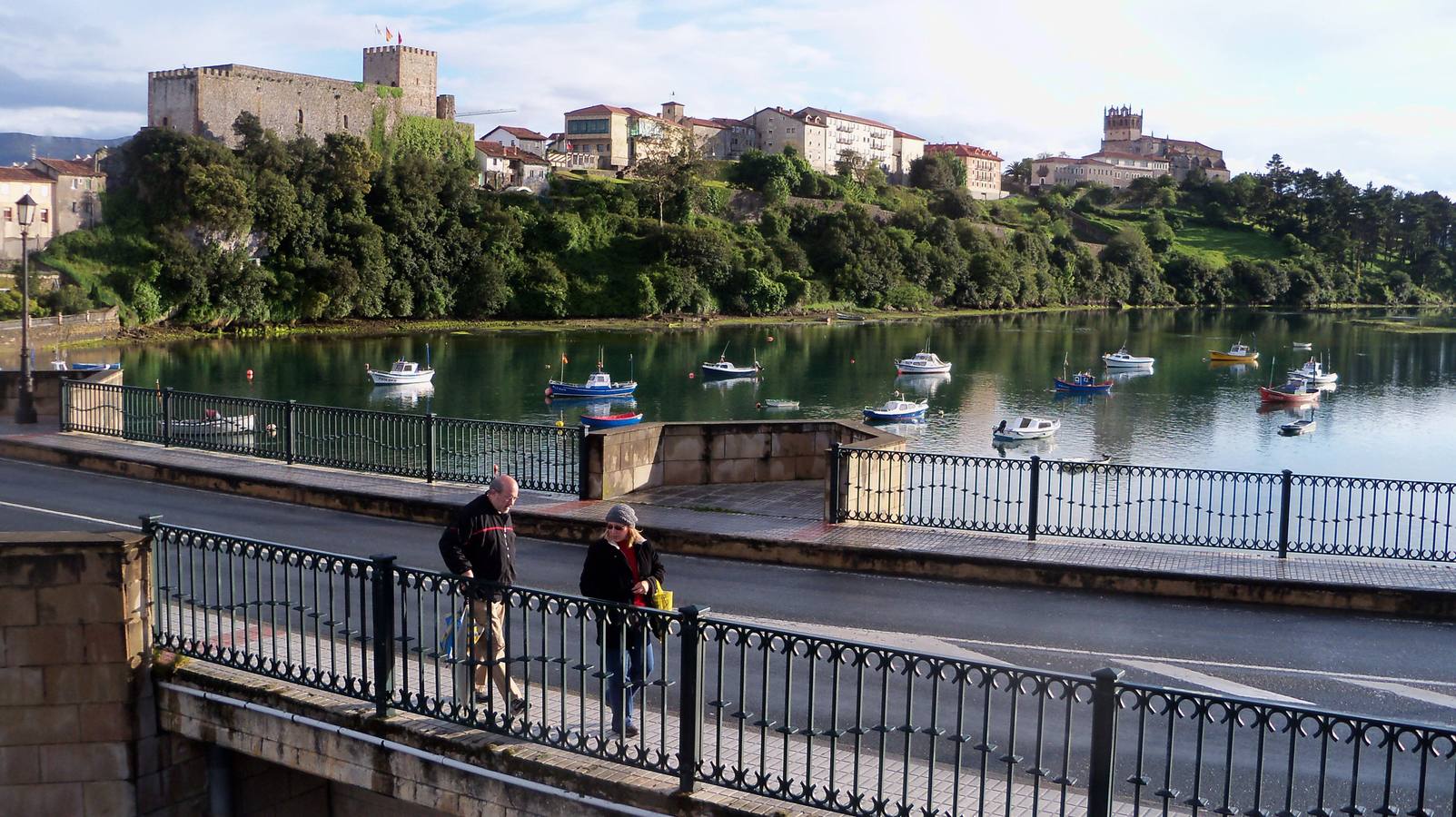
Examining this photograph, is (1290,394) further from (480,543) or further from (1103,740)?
(1103,740)

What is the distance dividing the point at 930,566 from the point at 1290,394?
196ft

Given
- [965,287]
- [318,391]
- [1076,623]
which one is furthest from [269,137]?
[1076,623]

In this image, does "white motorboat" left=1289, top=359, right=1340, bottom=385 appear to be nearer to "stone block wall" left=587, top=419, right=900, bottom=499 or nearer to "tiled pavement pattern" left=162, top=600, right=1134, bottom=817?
"stone block wall" left=587, top=419, right=900, bottom=499

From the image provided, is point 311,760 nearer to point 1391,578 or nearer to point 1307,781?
point 1307,781

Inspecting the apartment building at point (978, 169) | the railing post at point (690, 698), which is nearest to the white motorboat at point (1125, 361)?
the railing post at point (690, 698)

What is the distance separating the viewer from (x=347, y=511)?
16984mm

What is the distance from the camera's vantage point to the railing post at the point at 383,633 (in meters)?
7.71

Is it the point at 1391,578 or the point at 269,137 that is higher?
the point at 269,137

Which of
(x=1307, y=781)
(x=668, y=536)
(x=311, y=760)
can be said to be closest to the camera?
(x=1307, y=781)

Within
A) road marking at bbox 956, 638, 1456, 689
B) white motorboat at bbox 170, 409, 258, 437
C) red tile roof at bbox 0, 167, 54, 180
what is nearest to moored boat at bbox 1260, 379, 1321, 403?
→ white motorboat at bbox 170, 409, 258, 437

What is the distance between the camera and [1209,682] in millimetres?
9891

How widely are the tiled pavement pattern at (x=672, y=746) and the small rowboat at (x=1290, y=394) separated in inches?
2547

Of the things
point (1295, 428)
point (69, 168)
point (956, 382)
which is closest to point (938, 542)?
point (1295, 428)

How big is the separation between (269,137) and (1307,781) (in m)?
102
